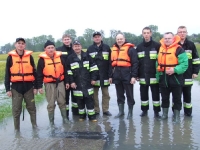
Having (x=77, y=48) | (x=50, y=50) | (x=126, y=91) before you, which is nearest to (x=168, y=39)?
(x=126, y=91)

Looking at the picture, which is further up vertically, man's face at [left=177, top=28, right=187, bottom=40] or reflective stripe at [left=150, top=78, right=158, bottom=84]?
man's face at [left=177, top=28, right=187, bottom=40]

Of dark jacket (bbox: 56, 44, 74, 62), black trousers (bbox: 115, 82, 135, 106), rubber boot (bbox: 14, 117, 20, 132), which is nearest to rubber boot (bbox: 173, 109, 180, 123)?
black trousers (bbox: 115, 82, 135, 106)

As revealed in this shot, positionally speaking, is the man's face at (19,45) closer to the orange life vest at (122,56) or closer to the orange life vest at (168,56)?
the orange life vest at (122,56)

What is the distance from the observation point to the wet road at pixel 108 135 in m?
5.01

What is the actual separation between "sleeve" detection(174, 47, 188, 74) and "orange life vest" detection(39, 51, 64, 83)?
9.10 ft

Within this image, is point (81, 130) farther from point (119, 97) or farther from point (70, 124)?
point (119, 97)

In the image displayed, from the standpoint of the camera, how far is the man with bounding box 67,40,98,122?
21.6ft

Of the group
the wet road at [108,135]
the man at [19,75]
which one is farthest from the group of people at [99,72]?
the wet road at [108,135]

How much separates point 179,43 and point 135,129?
2.46m

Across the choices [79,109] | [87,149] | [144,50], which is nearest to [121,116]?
[79,109]

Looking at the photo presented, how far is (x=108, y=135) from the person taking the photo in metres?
5.61

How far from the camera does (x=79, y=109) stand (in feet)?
22.5

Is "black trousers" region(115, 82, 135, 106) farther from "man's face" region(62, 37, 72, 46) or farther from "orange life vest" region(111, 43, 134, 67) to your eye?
"man's face" region(62, 37, 72, 46)

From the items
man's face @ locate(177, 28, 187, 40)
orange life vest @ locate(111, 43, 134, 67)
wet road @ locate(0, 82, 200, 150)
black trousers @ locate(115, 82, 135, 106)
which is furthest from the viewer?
black trousers @ locate(115, 82, 135, 106)
